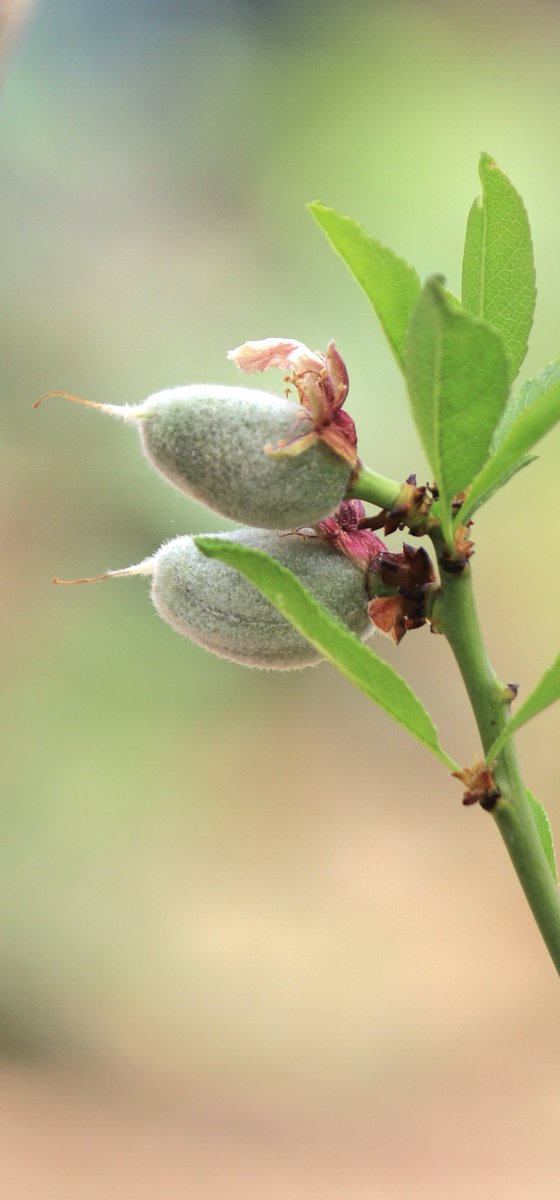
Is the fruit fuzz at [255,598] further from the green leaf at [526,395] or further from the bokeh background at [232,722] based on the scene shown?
the bokeh background at [232,722]

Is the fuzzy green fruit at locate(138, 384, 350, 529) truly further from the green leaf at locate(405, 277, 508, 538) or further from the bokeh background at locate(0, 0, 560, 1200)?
the bokeh background at locate(0, 0, 560, 1200)

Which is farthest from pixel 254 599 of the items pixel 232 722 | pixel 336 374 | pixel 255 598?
pixel 232 722

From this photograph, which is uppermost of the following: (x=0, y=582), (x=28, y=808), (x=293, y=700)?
(x=293, y=700)

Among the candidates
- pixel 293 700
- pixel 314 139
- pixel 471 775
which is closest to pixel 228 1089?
pixel 293 700

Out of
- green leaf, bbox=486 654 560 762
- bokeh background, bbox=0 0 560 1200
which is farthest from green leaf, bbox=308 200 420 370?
bokeh background, bbox=0 0 560 1200

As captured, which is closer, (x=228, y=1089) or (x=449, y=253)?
(x=228, y=1089)

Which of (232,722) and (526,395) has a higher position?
(526,395)

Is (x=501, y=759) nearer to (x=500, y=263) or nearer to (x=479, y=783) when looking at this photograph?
(x=479, y=783)

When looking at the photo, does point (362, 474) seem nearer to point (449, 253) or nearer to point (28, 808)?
point (28, 808)
